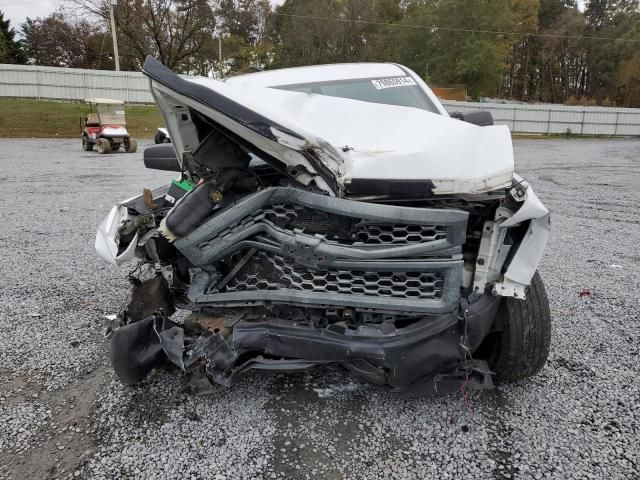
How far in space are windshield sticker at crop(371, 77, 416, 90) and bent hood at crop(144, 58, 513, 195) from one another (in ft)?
4.38

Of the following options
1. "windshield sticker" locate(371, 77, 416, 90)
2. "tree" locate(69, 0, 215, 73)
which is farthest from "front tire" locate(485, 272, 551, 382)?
"tree" locate(69, 0, 215, 73)

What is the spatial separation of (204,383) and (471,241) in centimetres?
143

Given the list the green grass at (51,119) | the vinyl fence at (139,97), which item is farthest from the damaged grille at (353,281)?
the vinyl fence at (139,97)

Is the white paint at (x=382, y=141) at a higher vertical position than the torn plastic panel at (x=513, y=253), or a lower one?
higher

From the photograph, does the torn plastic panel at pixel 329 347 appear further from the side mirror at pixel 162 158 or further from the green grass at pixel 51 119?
the green grass at pixel 51 119

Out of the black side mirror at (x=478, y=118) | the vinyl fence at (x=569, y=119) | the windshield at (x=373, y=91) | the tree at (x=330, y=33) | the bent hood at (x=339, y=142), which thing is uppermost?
the tree at (x=330, y=33)

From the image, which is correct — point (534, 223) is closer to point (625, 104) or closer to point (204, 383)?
point (204, 383)

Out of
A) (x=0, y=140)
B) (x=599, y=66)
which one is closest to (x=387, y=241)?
(x=0, y=140)

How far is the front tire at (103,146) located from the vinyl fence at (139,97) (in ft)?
38.6

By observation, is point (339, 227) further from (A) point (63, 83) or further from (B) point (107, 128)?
(A) point (63, 83)

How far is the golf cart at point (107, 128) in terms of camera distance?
14.2 m

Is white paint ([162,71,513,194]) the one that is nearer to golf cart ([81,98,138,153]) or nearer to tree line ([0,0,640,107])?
golf cart ([81,98,138,153])

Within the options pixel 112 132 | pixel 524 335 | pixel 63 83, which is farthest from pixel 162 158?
pixel 63 83

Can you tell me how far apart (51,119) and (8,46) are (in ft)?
78.8
